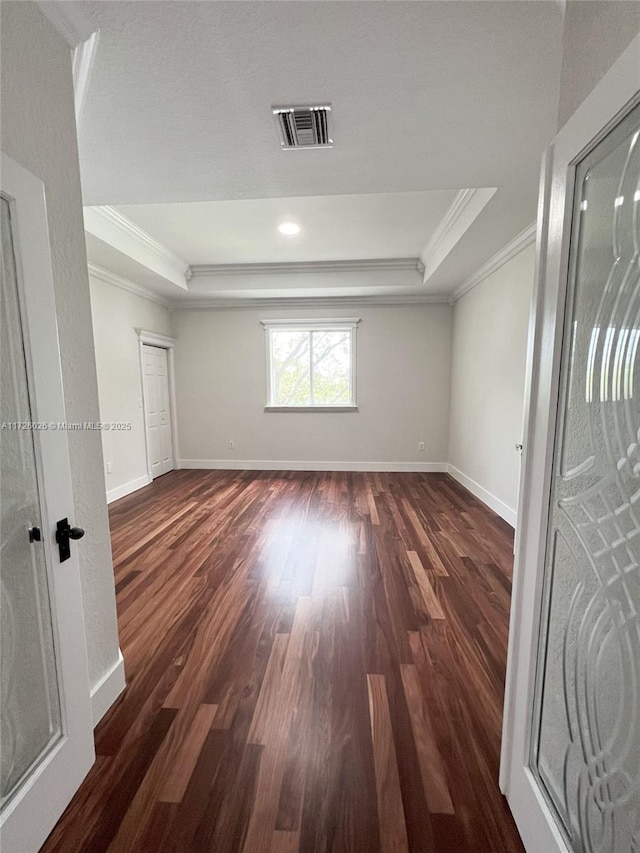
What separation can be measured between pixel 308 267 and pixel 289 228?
115 cm

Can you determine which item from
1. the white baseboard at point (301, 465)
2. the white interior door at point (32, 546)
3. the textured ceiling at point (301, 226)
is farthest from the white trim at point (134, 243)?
the white baseboard at point (301, 465)

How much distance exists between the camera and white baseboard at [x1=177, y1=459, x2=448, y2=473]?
5.51m

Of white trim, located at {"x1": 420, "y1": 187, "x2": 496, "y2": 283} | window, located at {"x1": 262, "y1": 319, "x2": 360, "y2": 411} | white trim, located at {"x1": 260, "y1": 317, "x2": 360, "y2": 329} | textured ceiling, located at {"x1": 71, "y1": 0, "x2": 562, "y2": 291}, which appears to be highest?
white trim, located at {"x1": 420, "y1": 187, "x2": 496, "y2": 283}

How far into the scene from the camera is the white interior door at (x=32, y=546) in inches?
35.9

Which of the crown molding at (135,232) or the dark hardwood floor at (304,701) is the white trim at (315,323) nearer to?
the crown molding at (135,232)

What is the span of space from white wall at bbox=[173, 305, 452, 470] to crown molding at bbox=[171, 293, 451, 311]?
9 cm

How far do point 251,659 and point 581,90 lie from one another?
2.34 m

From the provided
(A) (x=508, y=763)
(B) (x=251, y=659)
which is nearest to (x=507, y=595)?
(A) (x=508, y=763)

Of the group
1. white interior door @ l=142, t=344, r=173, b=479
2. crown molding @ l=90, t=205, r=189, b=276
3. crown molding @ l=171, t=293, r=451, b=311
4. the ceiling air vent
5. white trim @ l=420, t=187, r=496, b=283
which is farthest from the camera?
crown molding @ l=171, t=293, r=451, b=311

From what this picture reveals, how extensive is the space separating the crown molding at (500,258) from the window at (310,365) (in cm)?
167

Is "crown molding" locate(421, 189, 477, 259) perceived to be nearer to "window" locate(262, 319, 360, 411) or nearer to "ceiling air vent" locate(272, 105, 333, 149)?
"ceiling air vent" locate(272, 105, 333, 149)

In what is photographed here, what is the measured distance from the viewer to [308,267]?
4617mm

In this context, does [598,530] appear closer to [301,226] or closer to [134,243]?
[301,226]

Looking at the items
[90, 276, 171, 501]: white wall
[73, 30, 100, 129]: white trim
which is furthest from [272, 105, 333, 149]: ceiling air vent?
[90, 276, 171, 501]: white wall
